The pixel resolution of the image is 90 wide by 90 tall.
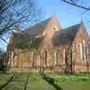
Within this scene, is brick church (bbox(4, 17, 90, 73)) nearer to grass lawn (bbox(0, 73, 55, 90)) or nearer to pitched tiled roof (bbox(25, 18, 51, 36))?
pitched tiled roof (bbox(25, 18, 51, 36))

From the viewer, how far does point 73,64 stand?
46250 mm

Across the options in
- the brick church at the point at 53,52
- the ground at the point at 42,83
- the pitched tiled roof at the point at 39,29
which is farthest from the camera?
the pitched tiled roof at the point at 39,29

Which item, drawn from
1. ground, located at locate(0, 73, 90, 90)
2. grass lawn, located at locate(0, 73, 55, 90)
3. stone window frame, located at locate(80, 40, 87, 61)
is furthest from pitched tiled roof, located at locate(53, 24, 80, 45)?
grass lawn, located at locate(0, 73, 55, 90)

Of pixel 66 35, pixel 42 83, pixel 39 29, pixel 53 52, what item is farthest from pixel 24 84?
pixel 39 29

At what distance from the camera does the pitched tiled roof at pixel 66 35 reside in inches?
1968

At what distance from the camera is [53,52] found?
167ft

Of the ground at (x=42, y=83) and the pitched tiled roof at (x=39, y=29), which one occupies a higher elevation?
the pitched tiled roof at (x=39, y=29)

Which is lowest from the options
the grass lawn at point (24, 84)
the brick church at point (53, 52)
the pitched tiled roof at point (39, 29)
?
the grass lawn at point (24, 84)

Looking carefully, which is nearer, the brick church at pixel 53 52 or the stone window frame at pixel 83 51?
the brick church at pixel 53 52

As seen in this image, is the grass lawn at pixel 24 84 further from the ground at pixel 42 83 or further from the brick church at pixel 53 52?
the brick church at pixel 53 52

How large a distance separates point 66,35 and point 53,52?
16.0 ft

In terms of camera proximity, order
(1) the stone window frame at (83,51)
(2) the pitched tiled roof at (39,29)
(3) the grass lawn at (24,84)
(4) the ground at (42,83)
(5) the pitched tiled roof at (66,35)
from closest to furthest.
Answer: (3) the grass lawn at (24,84) < (4) the ground at (42,83) < (1) the stone window frame at (83,51) < (5) the pitched tiled roof at (66,35) < (2) the pitched tiled roof at (39,29)

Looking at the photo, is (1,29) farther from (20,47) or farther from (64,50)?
(64,50)

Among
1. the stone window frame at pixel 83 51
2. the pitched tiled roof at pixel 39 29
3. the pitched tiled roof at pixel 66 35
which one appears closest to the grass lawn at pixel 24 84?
the stone window frame at pixel 83 51
